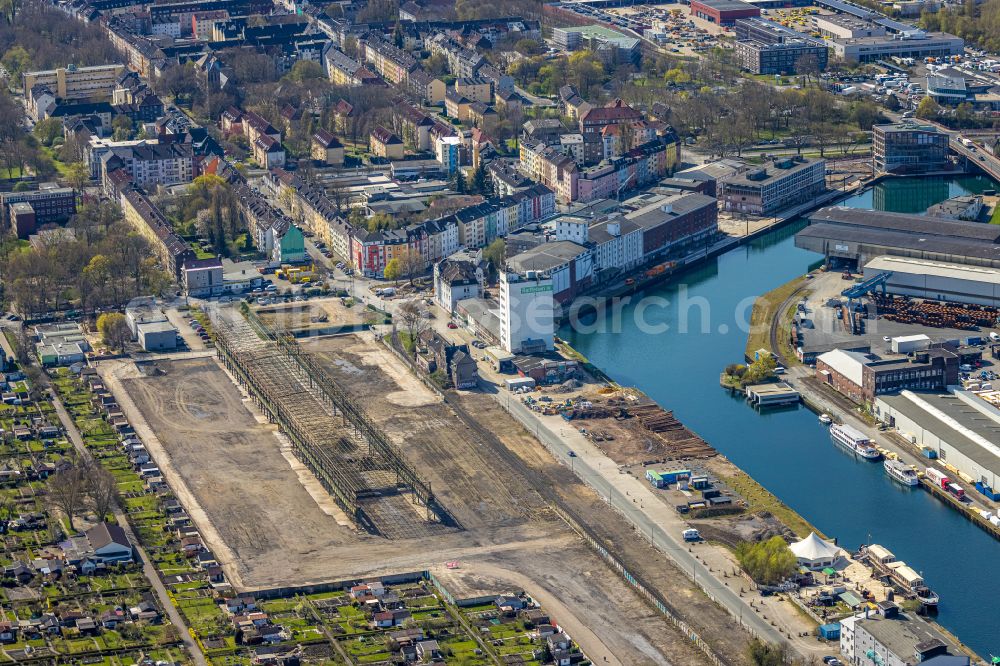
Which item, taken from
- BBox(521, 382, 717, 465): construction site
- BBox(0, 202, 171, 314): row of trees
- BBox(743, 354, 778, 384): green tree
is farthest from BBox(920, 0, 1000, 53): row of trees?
BBox(521, 382, 717, 465): construction site

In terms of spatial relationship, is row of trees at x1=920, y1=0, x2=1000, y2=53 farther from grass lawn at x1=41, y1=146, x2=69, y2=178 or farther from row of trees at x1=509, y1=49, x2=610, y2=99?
grass lawn at x1=41, y1=146, x2=69, y2=178

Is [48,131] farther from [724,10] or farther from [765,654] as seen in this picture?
[765,654]

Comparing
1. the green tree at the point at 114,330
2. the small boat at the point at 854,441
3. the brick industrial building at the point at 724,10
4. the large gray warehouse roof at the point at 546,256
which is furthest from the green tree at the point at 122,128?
the small boat at the point at 854,441

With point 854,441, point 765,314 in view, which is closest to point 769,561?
point 854,441

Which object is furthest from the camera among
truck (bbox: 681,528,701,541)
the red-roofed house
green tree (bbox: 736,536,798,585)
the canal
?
the red-roofed house

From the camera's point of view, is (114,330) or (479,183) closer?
(114,330)

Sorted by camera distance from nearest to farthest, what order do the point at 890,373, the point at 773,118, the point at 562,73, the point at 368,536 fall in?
Result: the point at 368,536 → the point at 890,373 → the point at 773,118 → the point at 562,73
